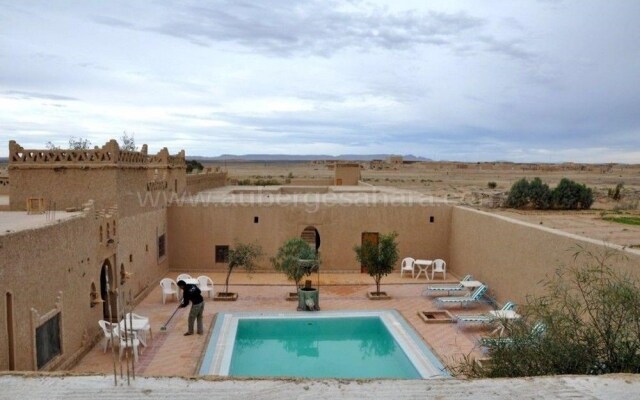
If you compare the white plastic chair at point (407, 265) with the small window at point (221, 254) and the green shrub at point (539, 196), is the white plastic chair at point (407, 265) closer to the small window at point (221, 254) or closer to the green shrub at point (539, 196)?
the small window at point (221, 254)

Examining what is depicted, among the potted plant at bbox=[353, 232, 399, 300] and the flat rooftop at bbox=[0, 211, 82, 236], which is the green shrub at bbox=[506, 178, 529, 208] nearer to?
the potted plant at bbox=[353, 232, 399, 300]

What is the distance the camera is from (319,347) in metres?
12.6

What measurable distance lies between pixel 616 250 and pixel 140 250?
40.8 feet

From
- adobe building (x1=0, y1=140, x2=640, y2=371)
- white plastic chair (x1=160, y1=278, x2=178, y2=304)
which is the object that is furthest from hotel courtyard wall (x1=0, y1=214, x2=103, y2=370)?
white plastic chair (x1=160, y1=278, x2=178, y2=304)

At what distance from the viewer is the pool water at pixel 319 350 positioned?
11062mm

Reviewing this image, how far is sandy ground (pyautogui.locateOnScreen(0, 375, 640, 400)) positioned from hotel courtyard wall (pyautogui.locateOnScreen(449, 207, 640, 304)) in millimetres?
5523

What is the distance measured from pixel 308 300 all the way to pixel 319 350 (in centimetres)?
221

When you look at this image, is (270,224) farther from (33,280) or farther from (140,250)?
(33,280)

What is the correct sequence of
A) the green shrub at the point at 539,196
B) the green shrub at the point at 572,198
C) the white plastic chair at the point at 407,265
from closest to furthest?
1. the white plastic chair at the point at 407,265
2. the green shrub at the point at 572,198
3. the green shrub at the point at 539,196

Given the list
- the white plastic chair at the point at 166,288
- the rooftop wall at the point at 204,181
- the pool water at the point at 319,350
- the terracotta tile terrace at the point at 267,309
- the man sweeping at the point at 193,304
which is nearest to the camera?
the terracotta tile terrace at the point at 267,309

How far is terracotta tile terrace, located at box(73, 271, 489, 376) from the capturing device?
10.8m

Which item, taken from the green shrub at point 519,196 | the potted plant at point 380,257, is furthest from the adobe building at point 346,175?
the potted plant at point 380,257

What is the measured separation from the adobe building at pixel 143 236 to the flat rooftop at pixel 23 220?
0.04 m

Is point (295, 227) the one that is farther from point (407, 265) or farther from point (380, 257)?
point (380, 257)
